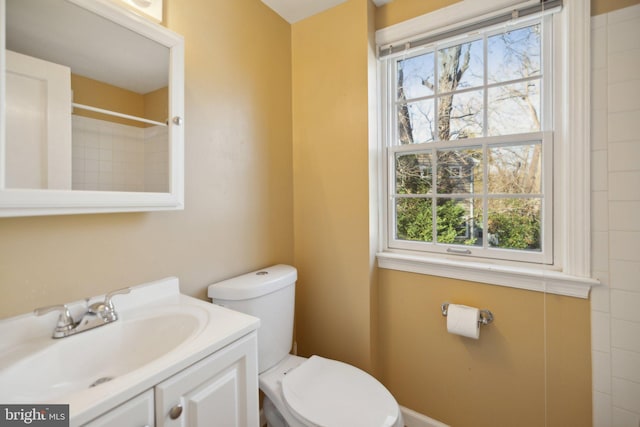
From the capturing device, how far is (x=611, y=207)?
105 cm

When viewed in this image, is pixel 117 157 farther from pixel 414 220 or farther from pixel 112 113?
pixel 414 220

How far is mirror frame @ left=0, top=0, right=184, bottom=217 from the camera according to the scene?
0.66 metres

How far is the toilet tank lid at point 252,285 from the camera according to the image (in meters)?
1.18

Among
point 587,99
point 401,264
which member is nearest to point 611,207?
point 587,99

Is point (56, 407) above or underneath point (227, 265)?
underneath

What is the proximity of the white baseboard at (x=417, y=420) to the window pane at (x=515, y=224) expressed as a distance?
969mm

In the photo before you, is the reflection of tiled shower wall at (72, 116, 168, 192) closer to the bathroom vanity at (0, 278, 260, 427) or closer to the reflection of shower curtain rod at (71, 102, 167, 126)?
the reflection of shower curtain rod at (71, 102, 167, 126)

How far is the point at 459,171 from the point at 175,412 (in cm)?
148

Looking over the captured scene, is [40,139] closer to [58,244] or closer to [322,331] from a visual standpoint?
[58,244]

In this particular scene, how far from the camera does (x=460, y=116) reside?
55.8 inches

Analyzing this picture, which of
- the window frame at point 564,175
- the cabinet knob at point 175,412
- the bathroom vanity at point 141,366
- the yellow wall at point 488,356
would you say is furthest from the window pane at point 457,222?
the cabinet knob at point 175,412

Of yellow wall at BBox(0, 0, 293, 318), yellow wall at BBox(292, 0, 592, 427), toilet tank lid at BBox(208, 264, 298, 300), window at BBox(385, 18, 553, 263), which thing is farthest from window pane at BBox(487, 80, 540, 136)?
toilet tank lid at BBox(208, 264, 298, 300)

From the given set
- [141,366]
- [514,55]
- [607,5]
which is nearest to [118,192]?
[141,366]

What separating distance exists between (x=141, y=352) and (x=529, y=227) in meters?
1.61
